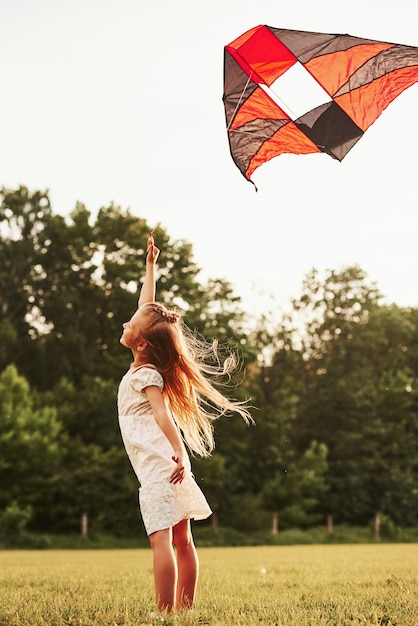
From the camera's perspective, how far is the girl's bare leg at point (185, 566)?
189 inches

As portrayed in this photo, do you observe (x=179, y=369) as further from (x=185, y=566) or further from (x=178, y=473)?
(x=185, y=566)

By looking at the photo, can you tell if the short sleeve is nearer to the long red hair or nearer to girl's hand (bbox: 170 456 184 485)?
the long red hair

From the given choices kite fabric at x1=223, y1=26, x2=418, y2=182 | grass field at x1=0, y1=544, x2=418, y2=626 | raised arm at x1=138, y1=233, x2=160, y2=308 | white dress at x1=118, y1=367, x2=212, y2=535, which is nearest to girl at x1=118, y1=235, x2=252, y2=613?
white dress at x1=118, y1=367, x2=212, y2=535

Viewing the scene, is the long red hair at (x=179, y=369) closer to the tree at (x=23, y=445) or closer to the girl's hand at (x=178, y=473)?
the girl's hand at (x=178, y=473)

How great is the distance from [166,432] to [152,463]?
200mm

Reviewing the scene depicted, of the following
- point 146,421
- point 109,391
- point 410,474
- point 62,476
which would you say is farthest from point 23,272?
point 146,421

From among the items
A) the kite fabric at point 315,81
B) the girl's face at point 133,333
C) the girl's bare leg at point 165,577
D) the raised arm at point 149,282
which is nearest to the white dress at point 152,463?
the girl's bare leg at point 165,577

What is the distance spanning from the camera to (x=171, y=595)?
14.8 feet

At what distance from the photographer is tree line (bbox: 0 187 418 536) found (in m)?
32.5

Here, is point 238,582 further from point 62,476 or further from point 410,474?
point 410,474

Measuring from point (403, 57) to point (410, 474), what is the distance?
35843mm

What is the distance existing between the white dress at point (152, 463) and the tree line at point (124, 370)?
24948mm

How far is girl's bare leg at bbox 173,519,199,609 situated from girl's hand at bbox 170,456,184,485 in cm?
34

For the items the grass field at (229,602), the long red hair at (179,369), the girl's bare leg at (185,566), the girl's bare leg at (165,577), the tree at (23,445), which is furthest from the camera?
the tree at (23,445)
